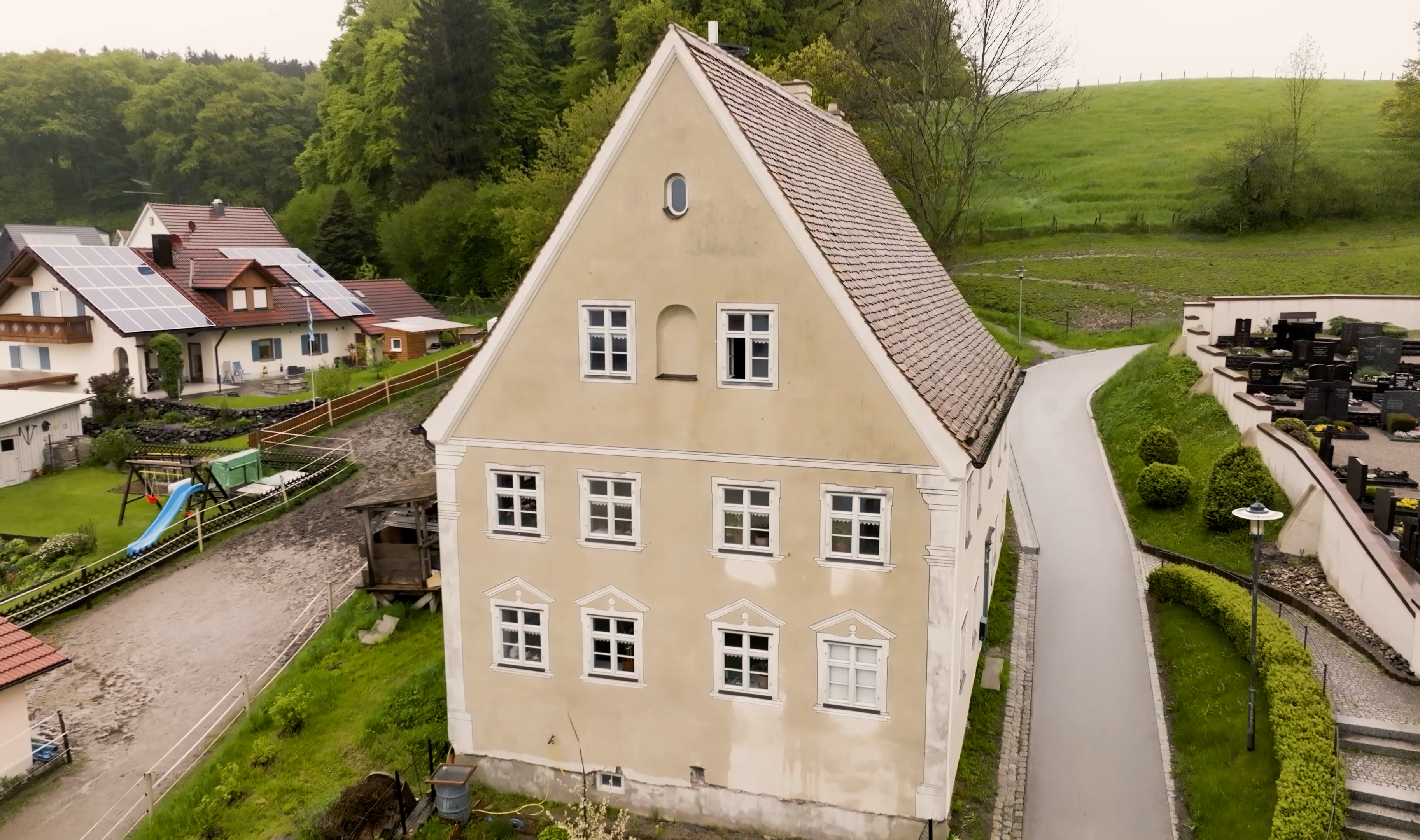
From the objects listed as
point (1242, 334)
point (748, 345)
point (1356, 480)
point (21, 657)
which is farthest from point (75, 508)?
point (1242, 334)

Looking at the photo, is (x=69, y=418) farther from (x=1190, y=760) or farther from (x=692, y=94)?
(x=1190, y=760)

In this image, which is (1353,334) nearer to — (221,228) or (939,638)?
(939,638)

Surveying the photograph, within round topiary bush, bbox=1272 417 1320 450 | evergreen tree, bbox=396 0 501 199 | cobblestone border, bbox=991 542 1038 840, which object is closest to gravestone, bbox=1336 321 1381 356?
round topiary bush, bbox=1272 417 1320 450

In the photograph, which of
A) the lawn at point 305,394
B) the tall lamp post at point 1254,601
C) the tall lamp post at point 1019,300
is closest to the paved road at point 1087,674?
the tall lamp post at point 1254,601

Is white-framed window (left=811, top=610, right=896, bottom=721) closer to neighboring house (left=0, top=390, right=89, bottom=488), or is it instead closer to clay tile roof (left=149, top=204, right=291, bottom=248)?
neighboring house (left=0, top=390, right=89, bottom=488)

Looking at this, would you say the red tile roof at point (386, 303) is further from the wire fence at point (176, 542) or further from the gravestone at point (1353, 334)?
the gravestone at point (1353, 334)

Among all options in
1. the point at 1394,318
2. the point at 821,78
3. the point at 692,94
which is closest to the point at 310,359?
the point at 821,78
